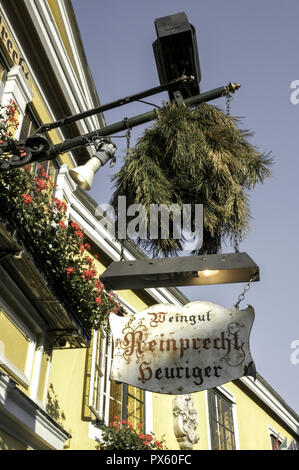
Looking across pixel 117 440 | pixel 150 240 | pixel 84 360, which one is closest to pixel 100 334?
pixel 84 360

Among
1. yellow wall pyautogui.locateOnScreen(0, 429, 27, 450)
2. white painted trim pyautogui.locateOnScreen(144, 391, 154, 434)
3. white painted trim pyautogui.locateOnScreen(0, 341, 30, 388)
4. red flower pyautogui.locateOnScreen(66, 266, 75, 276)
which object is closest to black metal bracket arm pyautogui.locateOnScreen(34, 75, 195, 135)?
red flower pyautogui.locateOnScreen(66, 266, 75, 276)

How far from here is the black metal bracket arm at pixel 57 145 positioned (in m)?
3.52

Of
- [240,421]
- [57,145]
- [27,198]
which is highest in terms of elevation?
[240,421]

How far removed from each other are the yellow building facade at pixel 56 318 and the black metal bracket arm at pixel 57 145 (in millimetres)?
714

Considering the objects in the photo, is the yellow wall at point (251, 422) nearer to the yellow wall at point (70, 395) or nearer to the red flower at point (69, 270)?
the yellow wall at point (70, 395)

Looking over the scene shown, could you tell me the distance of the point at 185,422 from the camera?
30.6ft

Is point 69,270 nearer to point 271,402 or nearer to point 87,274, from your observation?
point 87,274

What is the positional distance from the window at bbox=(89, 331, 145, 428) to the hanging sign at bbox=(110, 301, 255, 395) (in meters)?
3.34

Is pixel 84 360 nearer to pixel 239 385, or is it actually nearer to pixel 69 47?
pixel 69 47

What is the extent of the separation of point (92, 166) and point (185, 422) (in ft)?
21.8

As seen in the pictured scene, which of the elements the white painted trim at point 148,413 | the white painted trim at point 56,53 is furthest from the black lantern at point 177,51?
the white painted trim at point 148,413

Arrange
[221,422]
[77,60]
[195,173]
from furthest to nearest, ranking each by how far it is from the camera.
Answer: [221,422], [77,60], [195,173]

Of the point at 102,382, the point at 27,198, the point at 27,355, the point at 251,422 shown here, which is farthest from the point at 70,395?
the point at 251,422

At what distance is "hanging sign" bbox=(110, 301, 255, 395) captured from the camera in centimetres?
336
